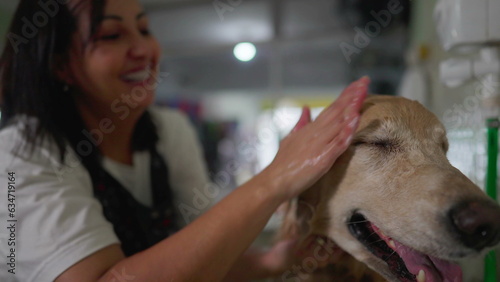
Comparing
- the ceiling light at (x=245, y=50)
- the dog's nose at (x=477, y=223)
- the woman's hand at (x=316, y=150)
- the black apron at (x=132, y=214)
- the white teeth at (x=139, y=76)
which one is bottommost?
the black apron at (x=132, y=214)

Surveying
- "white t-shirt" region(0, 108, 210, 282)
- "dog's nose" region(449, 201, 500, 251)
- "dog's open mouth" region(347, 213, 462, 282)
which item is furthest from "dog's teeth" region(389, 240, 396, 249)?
"white t-shirt" region(0, 108, 210, 282)

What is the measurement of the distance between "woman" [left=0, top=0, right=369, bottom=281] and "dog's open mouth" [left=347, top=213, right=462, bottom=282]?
19 centimetres

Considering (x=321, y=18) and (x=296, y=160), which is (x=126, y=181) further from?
(x=321, y=18)

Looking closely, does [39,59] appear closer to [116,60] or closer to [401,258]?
[116,60]

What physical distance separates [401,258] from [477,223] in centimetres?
17

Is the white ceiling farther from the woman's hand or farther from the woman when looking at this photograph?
the woman's hand

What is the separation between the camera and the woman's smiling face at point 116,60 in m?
0.92

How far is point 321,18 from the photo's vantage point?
2.48m

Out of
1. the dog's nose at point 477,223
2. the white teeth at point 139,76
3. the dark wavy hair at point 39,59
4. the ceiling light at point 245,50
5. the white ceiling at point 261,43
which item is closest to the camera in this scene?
the dog's nose at point 477,223

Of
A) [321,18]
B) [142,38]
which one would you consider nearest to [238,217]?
[142,38]

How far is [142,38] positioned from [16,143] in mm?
413

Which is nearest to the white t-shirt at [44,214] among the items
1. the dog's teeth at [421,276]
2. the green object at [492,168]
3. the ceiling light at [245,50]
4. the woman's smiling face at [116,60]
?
the woman's smiling face at [116,60]

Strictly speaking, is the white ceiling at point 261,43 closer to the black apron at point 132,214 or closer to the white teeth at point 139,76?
the white teeth at point 139,76

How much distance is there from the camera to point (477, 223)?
59 cm
